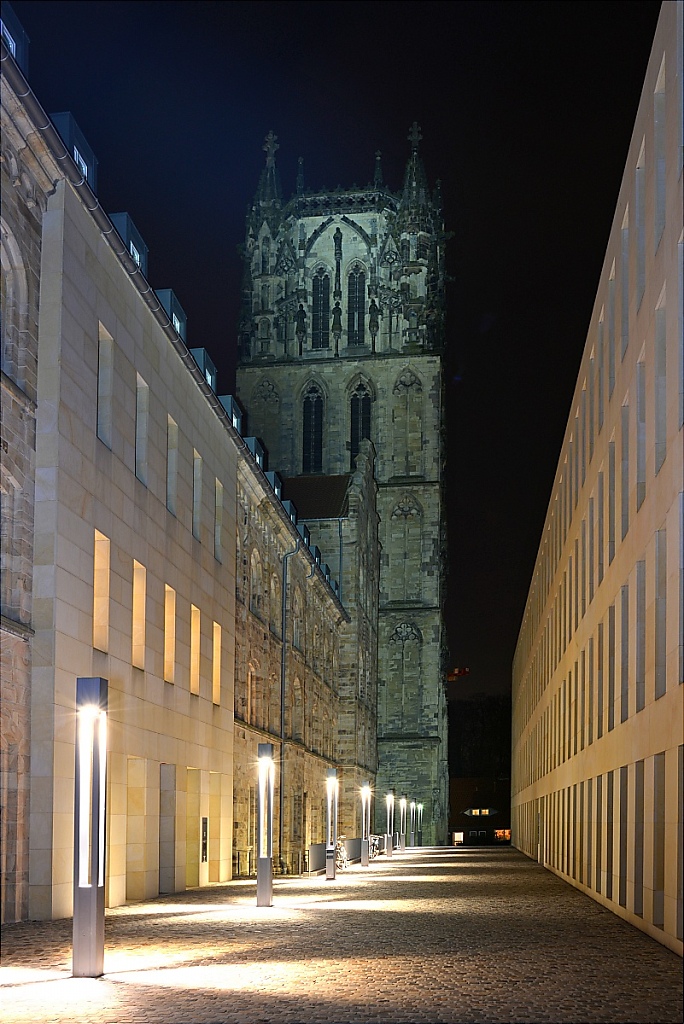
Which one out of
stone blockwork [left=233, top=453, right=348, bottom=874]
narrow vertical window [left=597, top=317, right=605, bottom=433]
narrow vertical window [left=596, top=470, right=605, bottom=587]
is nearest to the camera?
narrow vertical window [left=596, top=470, right=605, bottom=587]

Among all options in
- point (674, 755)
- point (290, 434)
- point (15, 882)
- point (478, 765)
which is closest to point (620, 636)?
point (674, 755)

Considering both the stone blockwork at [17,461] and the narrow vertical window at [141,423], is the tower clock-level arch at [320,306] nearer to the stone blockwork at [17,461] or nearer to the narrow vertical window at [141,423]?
the narrow vertical window at [141,423]

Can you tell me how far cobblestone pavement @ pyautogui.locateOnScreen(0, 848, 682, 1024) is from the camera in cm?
1120

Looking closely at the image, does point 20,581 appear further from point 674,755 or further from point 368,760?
point 368,760

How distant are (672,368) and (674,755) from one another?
17.8ft

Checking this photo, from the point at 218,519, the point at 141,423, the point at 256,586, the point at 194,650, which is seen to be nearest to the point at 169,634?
the point at 194,650

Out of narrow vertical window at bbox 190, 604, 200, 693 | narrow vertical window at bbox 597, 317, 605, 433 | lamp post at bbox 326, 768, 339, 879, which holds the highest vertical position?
narrow vertical window at bbox 597, 317, 605, 433

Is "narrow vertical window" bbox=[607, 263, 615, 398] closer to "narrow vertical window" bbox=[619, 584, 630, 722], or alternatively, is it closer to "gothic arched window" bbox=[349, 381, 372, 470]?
"narrow vertical window" bbox=[619, 584, 630, 722]

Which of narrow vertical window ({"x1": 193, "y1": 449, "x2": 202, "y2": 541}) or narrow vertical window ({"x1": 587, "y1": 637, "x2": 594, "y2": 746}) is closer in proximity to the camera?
narrow vertical window ({"x1": 587, "y1": 637, "x2": 594, "y2": 746})

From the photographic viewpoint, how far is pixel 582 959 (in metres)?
15.8

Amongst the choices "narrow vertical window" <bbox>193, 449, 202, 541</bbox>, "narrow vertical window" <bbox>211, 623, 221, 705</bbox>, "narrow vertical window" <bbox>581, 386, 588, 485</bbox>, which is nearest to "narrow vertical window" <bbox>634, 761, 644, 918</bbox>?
"narrow vertical window" <bbox>581, 386, 588, 485</bbox>

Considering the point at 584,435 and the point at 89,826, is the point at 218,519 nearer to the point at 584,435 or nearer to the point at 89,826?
the point at 584,435

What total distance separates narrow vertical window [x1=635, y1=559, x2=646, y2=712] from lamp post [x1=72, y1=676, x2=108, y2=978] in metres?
11.8

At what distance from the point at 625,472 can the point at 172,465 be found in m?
11.7
